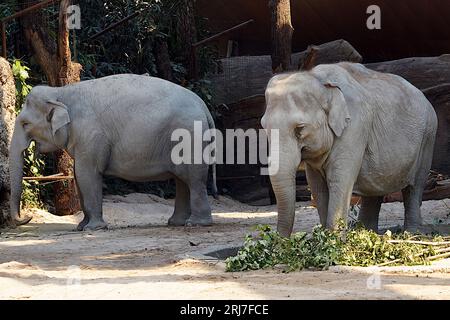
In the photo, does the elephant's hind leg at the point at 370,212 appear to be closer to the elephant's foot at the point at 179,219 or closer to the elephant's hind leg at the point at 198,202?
the elephant's hind leg at the point at 198,202

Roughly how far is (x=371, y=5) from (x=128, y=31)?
7.06 meters

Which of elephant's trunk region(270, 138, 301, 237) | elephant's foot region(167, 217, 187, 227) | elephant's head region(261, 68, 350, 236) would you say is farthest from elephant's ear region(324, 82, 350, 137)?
elephant's foot region(167, 217, 187, 227)

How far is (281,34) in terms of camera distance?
16.8 m

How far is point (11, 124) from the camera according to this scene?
13562mm

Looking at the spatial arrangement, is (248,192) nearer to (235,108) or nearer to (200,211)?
(235,108)

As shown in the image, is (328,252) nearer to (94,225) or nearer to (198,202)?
(198,202)

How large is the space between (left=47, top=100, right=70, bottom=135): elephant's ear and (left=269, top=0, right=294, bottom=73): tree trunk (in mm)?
4842

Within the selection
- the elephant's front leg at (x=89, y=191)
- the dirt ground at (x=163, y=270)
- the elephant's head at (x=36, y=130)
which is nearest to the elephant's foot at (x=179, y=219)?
the dirt ground at (x=163, y=270)

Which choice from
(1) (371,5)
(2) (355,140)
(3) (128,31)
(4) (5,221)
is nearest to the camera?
(2) (355,140)

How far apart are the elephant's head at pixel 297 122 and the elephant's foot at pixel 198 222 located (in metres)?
3.68

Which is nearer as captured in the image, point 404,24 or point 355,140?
point 355,140

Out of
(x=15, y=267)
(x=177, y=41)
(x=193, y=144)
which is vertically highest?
(x=177, y=41)
